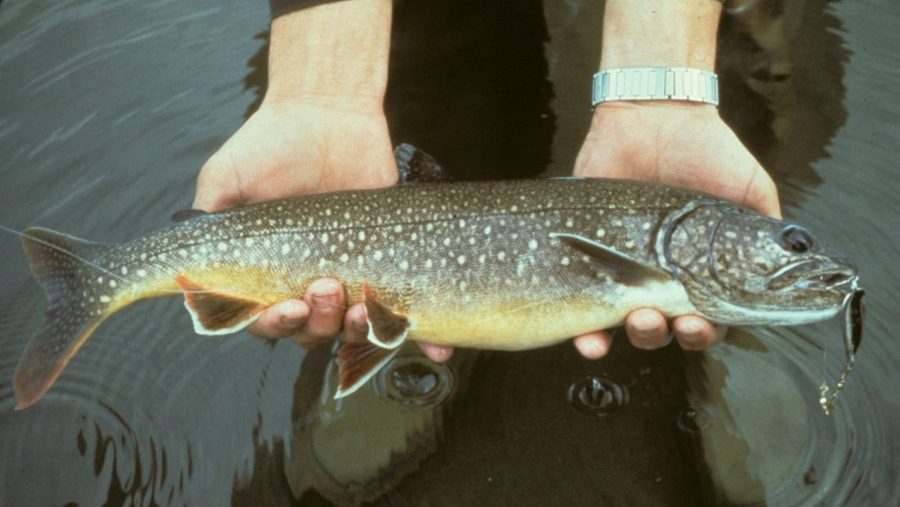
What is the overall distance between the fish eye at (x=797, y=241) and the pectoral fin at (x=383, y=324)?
1.32m

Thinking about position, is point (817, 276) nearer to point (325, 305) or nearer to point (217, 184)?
point (325, 305)

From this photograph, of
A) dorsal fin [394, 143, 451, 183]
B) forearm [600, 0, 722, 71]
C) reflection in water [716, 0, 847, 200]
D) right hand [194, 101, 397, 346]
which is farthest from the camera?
reflection in water [716, 0, 847, 200]

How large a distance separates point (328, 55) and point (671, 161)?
1527 mm

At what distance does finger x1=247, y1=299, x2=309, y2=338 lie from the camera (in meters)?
2.83

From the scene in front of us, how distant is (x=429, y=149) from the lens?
4.79m

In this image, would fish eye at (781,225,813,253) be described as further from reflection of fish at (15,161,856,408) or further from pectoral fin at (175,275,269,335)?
pectoral fin at (175,275,269,335)

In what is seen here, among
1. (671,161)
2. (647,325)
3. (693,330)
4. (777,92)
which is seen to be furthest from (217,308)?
(777,92)

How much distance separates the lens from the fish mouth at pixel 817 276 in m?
2.72

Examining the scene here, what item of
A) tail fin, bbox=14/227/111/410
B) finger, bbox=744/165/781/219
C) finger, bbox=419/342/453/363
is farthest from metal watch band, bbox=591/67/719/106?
tail fin, bbox=14/227/111/410

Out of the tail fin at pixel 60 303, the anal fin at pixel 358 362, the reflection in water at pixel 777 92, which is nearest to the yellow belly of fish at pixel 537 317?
the anal fin at pixel 358 362

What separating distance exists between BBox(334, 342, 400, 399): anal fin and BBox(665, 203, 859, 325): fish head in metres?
1.05

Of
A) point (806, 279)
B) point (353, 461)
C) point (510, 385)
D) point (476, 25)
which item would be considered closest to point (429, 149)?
point (476, 25)

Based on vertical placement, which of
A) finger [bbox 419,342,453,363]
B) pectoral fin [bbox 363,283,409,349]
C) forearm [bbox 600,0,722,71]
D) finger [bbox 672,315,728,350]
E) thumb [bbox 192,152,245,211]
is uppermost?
forearm [bbox 600,0,722,71]

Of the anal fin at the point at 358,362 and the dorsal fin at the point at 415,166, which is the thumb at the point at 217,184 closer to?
the dorsal fin at the point at 415,166
